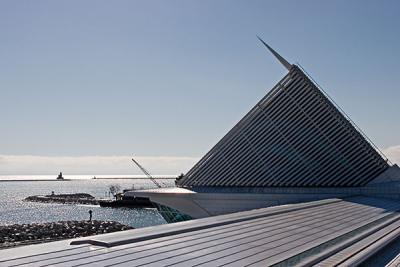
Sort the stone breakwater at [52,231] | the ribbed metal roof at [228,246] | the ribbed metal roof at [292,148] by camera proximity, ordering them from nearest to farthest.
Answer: the ribbed metal roof at [228,246], the ribbed metal roof at [292,148], the stone breakwater at [52,231]

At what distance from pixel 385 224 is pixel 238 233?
25.1 feet

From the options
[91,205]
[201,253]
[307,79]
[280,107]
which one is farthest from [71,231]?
[91,205]

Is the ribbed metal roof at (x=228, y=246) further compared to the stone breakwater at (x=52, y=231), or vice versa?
the stone breakwater at (x=52, y=231)

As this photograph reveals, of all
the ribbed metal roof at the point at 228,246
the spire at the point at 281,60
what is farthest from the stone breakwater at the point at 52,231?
the ribbed metal roof at the point at 228,246

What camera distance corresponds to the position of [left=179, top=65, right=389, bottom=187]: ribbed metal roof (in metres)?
36.0

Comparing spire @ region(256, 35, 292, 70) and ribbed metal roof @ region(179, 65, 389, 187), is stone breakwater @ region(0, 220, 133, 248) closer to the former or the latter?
ribbed metal roof @ region(179, 65, 389, 187)

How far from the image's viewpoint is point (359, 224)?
15.6 m

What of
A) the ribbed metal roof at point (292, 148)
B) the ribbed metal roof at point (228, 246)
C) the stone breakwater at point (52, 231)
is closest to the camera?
the ribbed metal roof at point (228, 246)

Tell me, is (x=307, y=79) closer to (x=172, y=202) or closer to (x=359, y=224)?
(x=172, y=202)

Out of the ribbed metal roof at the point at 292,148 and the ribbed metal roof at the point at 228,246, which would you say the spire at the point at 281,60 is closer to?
the ribbed metal roof at the point at 292,148

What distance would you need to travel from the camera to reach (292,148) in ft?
126

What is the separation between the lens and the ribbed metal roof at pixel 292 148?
36.0 meters

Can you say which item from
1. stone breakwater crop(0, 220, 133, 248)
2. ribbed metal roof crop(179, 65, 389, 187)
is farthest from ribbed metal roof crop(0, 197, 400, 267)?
stone breakwater crop(0, 220, 133, 248)

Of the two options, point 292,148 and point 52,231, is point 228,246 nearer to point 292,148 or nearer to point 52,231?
point 292,148
